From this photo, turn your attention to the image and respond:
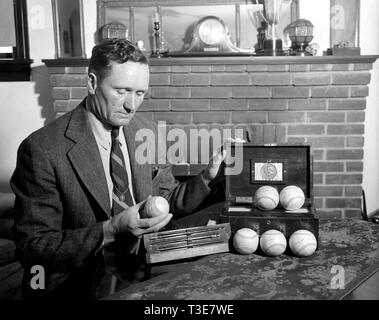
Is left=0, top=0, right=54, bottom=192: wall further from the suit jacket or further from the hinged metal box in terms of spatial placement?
the hinged metal box

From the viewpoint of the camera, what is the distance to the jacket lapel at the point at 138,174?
2014 mm

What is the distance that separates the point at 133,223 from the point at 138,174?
49 cm

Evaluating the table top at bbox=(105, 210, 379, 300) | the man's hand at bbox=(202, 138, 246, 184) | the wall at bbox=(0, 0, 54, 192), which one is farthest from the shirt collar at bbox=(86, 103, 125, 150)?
the wall at bbox=(0, 0, 54, 192)

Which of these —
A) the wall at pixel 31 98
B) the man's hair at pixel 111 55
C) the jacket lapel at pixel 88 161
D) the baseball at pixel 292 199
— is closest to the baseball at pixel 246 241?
the baseball at pixel 292 199

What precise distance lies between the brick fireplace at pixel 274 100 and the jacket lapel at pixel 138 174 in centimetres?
157

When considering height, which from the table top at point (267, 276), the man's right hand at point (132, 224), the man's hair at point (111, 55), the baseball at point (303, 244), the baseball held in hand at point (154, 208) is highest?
the man's hair at point (111, 55)

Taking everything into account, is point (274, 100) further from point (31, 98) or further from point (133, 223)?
point (133, 223)

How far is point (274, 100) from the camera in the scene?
3.59 m

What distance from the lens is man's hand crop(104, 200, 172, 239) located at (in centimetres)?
155

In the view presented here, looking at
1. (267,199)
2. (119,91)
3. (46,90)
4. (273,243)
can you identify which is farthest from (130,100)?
(46,90)

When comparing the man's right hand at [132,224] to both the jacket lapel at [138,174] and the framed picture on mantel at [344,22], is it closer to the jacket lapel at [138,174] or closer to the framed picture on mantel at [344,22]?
the jacket lapel at [138,174]

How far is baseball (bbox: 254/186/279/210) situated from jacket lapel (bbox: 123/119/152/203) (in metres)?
0.51

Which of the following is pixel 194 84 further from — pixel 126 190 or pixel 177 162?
pixel 126 190
